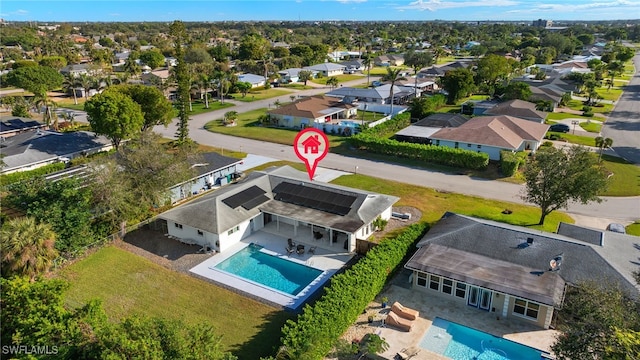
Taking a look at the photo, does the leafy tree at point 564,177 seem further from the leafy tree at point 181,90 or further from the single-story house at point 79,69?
the single-story house at point 79,69

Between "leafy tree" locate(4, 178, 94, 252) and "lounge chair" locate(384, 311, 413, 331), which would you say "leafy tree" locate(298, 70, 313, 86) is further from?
"lounge chair" locate(384, 311, 413, 331)

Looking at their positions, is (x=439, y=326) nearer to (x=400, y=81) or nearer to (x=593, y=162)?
(x=593, y=162)

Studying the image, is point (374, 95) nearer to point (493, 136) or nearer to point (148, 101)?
point (493, 136)

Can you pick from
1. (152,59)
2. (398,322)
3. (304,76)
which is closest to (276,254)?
(398,322)

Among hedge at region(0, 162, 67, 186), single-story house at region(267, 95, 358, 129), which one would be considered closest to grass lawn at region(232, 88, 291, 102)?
single-story house at region(267, 95, 358, 129)

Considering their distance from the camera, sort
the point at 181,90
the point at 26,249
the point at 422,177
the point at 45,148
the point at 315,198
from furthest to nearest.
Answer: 1. the point at 181,90
2. the point at 45,148
3. the point at 422,177
4. the point at 315,198
5. the point at 26,249
